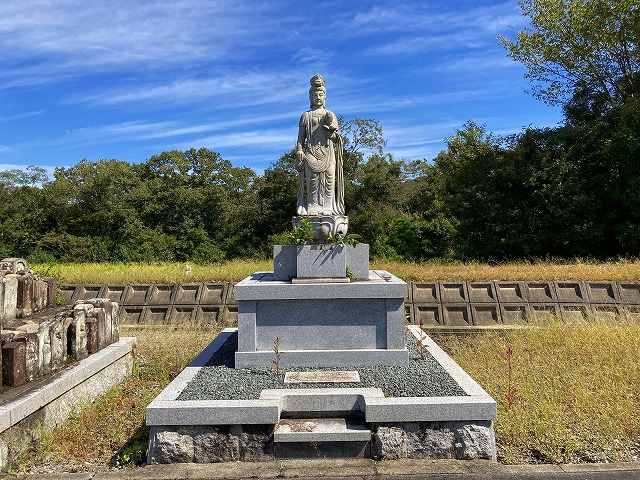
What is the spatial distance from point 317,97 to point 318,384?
155 inches

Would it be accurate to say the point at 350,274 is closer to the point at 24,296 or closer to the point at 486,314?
the point at 486,314

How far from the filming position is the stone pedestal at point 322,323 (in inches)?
206

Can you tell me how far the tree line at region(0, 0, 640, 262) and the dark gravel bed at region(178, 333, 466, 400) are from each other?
12240mm

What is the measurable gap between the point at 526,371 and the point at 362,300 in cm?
227

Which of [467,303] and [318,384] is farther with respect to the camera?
[467,303]

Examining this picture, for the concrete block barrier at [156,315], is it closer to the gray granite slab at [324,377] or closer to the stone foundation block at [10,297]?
the stone foundation block at [10,297]

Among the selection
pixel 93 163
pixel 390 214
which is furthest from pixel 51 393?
pixel 93 163

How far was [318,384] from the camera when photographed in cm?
461

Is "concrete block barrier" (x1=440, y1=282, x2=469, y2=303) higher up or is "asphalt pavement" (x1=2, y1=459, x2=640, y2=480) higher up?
"concrete block barrier" (x1=440, y1=282, x2=469, y2=303)

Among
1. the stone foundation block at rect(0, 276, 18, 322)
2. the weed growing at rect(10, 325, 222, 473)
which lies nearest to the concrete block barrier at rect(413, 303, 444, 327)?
the weed growing at rect(10, 325, 222, 473)

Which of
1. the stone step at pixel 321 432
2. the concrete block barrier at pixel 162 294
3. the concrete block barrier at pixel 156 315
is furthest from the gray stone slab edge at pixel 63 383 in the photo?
the concrete block barrier at pixel 162 294

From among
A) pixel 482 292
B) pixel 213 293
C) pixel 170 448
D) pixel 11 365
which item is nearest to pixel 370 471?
pixel 170 448

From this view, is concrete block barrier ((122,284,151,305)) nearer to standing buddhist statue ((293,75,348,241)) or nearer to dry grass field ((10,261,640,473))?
dry grass field ((10,261,640,473))

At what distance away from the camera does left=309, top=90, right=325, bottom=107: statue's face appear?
253 inches
